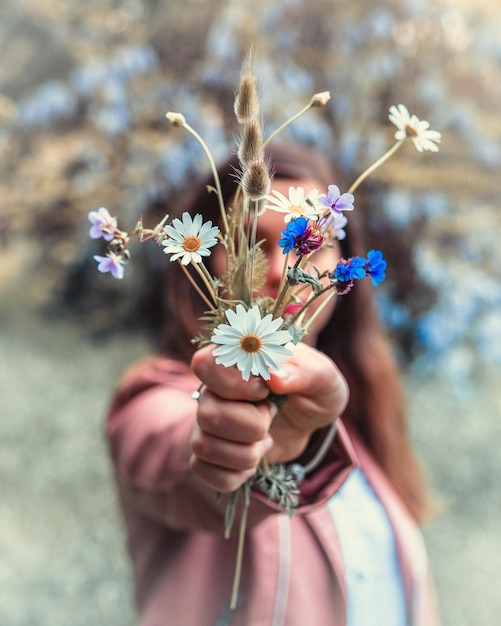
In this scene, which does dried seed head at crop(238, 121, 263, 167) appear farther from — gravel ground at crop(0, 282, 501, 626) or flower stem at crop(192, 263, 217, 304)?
gravel ground at crop(0, 282, 501, 626)

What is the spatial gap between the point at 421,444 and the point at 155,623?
3.24 ft

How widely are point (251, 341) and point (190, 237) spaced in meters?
0.06

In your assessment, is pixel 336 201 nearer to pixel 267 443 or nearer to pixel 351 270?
pixel 351 270

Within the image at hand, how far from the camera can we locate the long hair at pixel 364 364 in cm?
78

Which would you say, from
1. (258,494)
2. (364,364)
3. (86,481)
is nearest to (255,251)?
(258,494)

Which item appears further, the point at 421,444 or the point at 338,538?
the point at 421,444

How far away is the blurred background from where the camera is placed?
1297 mm

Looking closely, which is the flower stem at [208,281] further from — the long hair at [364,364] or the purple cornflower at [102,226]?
the long hair at [364,364]

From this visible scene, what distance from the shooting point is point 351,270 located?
0.98ft

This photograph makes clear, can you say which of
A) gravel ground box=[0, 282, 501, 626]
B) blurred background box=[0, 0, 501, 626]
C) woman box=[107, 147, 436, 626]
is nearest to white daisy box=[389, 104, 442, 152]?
woman box=[107, 147, 436, 626]

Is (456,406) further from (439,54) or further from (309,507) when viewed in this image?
(309,507)

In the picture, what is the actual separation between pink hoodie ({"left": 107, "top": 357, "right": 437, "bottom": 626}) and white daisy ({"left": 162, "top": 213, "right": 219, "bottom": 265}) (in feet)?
0.70

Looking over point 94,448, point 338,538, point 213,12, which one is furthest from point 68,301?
point 338,538

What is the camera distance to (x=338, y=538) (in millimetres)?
585
